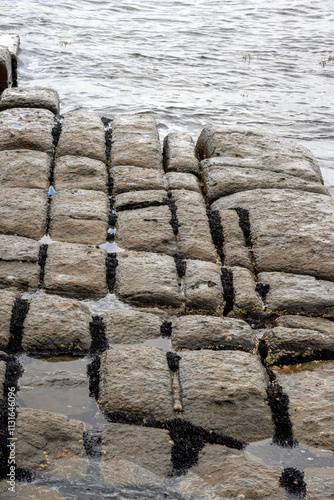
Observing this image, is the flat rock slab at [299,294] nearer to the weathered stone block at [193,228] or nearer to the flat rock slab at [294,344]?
the flat rock slab at [294,344]

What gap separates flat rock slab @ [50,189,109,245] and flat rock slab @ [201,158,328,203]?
93 cm

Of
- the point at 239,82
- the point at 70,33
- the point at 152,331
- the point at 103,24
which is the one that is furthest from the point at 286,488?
the point at 103,24

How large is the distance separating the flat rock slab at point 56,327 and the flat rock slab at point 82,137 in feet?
7.07

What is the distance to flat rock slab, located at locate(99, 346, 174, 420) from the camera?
2711 millimetres

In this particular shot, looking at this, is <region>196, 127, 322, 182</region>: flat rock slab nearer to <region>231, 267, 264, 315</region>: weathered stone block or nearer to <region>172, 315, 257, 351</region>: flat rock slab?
<region>231, 267, 264, 315</region>: weathered stone block

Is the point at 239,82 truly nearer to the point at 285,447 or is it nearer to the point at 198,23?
the point at 198,23

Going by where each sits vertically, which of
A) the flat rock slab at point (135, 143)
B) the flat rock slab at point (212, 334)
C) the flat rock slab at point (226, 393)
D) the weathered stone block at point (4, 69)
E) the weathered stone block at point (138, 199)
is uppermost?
the weathered stone block at point (4, 69)

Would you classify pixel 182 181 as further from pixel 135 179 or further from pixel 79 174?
pixel 79 174

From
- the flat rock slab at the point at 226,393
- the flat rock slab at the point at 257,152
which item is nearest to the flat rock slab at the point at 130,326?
the flat rock slab at the point at 226,393

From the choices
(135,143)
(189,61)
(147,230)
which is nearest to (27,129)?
(135,143)

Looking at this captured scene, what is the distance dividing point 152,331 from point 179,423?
670 millimetres

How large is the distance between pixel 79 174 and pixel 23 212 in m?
0.77

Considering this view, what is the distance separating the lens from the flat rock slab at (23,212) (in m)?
4.02

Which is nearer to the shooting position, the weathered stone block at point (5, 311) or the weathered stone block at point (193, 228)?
the weathered stone block at point (5, 311)
